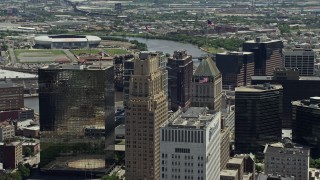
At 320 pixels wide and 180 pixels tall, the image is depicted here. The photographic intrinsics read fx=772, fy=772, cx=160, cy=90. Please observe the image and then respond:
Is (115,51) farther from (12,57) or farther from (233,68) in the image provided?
(233,68)

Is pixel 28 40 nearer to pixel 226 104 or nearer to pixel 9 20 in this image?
pixel 9 20

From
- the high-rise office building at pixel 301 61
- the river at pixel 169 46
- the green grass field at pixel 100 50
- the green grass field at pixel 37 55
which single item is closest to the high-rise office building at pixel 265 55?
the high-rise office building at pixel 301 61

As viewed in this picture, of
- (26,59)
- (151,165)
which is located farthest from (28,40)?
(151,165)

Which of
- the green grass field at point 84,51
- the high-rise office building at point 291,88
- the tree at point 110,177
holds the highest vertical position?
the high-rise office building at point 291,88

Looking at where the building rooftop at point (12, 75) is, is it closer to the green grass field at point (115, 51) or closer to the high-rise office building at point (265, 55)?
the green grass field at point (115, 51)

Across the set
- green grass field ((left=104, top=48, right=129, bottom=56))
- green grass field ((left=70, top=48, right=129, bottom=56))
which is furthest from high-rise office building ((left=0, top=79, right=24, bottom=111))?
green grass field ((left=104, top=48, right=129, bottom=56))

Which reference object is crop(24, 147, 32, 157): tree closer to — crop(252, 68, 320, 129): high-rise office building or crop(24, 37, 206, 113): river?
crop(252, 68, 320, 129): high-rise office building
